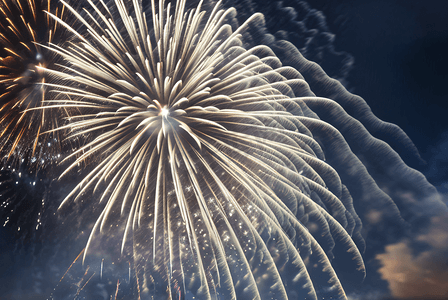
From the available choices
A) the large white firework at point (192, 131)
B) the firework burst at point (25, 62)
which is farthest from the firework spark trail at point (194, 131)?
the firework burst at point (25, 62)

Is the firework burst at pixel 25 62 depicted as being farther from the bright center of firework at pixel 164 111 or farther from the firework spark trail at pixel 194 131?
the bright center of firework at pixel 164 111

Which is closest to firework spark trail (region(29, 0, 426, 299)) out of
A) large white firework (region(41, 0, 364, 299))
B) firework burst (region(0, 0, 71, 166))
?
large white firework (region(41, 0, 364, 299))

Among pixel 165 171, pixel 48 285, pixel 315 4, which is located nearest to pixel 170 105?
pixel 165 171

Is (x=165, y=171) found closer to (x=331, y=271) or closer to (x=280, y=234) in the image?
(x=280, y=234)

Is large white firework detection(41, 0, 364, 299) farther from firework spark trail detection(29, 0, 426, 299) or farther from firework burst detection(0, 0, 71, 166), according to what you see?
firework burst detection(0, 0, 71, 166)

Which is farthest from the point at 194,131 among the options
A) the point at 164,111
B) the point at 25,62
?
the point at 25,62

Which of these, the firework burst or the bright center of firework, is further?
the firework burst

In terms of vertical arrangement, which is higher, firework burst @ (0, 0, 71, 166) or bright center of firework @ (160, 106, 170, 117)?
firework burst @ (0, 0, 71, 166)
